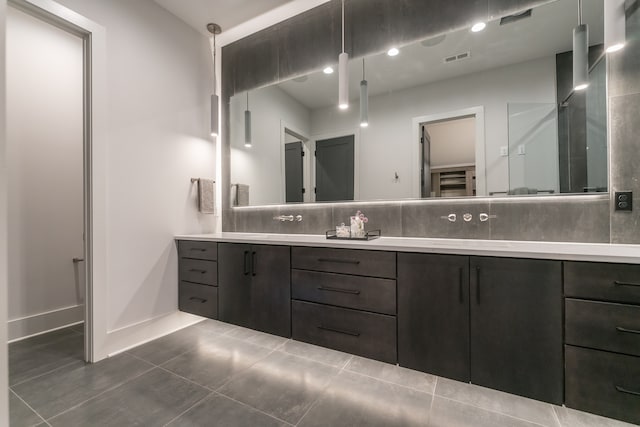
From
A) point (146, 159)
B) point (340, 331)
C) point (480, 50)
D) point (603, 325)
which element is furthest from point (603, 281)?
point (146, 159)

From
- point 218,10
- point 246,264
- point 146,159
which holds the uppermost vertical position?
point 218,10

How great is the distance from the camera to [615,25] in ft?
4.55

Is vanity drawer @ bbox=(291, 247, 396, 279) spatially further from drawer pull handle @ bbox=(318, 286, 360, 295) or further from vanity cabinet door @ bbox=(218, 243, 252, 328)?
vanity cabinet door @ bbox=(218, 243, 252, 328)

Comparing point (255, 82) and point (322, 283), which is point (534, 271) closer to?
point (322, 283)

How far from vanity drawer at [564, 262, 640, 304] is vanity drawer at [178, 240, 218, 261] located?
2379 millimetres

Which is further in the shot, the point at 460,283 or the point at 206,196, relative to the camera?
the point at 206,196

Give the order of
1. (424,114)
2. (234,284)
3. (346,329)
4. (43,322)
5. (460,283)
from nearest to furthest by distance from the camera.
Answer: (460,283) → (346,329) → (424,114) → (234,284) → (43,322)

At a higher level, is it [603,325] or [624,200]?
[624,200]

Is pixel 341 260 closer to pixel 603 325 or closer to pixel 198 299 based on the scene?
pixel 603 325

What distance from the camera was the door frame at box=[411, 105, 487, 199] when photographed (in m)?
1.87

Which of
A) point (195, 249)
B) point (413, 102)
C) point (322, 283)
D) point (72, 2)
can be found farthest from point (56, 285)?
point (413, 102)

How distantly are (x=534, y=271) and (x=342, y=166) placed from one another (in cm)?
159

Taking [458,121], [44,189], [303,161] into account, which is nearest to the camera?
[458,121]

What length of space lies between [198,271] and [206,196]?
82cm
